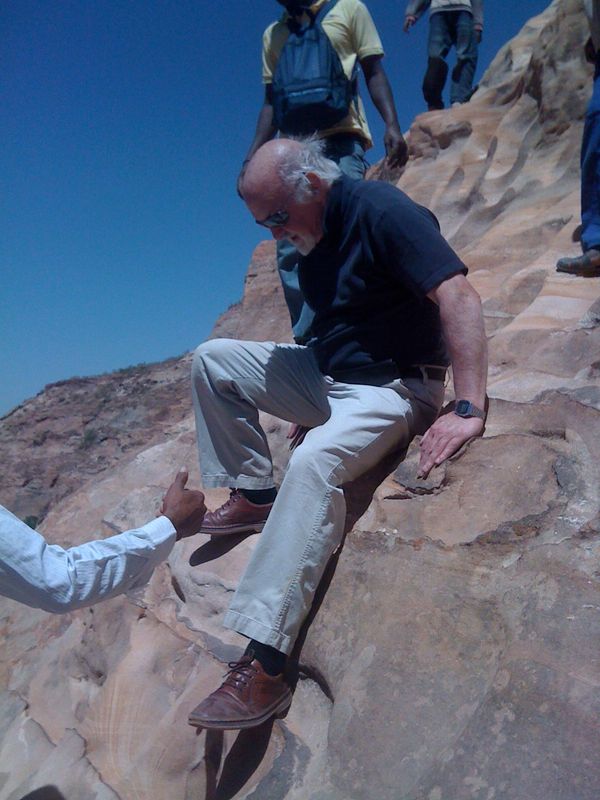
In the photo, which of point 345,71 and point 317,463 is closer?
point 317,463

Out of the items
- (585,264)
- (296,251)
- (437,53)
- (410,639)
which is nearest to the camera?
(410,639)

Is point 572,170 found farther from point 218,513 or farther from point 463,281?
point 218,513

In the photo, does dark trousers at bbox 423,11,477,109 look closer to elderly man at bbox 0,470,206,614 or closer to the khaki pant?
the khaki pant

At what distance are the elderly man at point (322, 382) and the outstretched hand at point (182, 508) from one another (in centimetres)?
18

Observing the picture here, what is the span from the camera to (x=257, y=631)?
6.51 feet

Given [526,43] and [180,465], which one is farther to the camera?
[526,43]

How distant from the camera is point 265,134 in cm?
393

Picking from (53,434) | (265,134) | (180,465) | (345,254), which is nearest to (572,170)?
(265,134)

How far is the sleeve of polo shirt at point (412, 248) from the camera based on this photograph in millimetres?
2252

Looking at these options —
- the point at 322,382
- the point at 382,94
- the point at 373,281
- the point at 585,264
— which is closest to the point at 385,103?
the point at 382,94

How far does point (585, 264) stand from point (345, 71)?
1.63 m

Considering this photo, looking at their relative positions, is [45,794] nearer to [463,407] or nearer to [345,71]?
[463,407]

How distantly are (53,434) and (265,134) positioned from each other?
21.7 feet

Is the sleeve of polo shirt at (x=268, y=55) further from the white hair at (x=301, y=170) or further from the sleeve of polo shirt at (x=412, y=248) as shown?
the sleeve of polo shirt at (x=412, y=248)
